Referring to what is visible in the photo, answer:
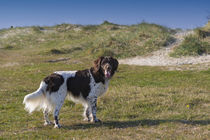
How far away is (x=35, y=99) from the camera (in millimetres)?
7066

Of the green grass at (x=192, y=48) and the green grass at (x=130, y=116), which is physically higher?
the green grass at (x=192, y=48)

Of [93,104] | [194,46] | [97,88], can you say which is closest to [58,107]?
[93,104]

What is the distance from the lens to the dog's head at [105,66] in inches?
289

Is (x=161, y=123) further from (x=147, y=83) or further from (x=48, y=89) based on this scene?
(x=147, y=83)

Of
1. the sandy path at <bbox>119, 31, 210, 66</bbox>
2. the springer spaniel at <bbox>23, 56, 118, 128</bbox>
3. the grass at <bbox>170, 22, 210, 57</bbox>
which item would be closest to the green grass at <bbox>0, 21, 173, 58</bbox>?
the sandy path at <bbox>119, 31, 210, 66</bbox>

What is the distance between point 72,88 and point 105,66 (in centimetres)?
99

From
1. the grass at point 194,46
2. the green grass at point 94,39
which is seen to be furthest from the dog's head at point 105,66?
the green grass at point 94,39

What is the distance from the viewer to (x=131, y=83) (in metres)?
14.6

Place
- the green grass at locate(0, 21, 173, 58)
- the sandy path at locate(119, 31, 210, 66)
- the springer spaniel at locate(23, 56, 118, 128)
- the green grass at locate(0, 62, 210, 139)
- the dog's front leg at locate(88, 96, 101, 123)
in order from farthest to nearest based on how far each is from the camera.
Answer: the green grass at locate(0, 21, 173, 58) → the sandy path at locate(119, 31, 210, 66) → the dog's front leg at locate(88, 96, 101, 123) → the springer spaniel at locate(23, 56, 118, 128) → the green grass at locate(0, 62, 210, 139)

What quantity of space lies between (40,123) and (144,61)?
48.5 feet

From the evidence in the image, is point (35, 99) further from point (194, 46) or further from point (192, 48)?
point (194, 46)

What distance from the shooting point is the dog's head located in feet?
24.1

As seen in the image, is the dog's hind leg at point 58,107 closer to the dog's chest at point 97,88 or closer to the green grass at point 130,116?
the green grass at point 130,116

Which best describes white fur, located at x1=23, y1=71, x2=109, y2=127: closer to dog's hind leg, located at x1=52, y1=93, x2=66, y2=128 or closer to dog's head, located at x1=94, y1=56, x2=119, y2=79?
dog's hind leg, located at x1=52, y1=93, x2=66, y2=128
